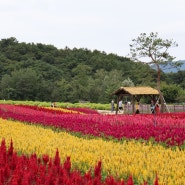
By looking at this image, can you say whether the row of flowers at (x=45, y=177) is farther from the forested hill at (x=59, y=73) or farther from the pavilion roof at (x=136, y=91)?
the forested hill at (x=59, y=73)

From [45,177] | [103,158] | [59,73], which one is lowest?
[103,158]

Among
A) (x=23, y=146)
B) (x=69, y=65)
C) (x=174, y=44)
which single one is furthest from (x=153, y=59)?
(x=69, y=65)

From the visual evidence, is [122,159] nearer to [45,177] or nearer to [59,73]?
[45,177]

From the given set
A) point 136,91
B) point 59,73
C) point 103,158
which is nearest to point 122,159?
point 103,158

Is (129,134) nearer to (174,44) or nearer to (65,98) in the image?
(174,44)

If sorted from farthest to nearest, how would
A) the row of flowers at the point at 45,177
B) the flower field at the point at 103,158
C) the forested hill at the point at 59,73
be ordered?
the forested hill at the point at 59,73, the flower field at the point at 103,158, the row of flowers at the point at 45,177

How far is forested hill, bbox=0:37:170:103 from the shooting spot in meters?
60.6

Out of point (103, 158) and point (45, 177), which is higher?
point (45, 177)

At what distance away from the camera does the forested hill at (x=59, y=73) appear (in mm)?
60594

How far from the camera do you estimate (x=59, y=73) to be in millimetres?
71375

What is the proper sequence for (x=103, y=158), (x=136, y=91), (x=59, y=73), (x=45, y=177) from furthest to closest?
1. (x=59, y=73)
2. (x=136, y=91)
3. (x=103, y=158)
4. (x=45, y=177)

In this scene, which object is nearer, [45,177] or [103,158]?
[45,177]

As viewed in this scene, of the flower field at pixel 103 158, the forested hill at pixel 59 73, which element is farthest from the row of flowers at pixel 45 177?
the forested hill at pixel 59 73

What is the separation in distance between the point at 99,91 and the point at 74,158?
55.7 meters
